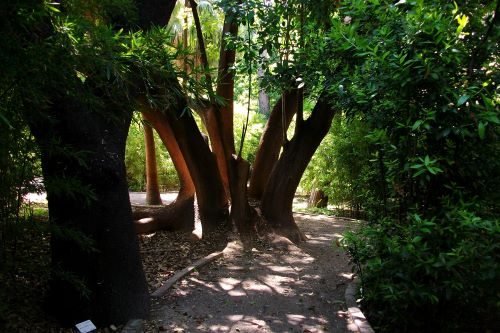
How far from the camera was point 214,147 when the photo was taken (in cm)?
818

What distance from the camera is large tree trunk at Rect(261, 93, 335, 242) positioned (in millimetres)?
7684

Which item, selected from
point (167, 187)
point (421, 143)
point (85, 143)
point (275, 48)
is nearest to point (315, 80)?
point (275, 48)

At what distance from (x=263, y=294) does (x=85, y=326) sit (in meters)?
2.21

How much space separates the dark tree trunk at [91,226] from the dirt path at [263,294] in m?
0.55

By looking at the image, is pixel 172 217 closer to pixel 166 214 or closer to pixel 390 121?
pixel 166 214

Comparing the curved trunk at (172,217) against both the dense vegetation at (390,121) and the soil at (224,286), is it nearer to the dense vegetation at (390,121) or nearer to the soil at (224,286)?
A: the soil at (224,286)

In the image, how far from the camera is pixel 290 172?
7859 mm

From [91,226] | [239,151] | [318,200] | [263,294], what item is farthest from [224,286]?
[318,200]

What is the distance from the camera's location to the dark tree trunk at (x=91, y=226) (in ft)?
12.5

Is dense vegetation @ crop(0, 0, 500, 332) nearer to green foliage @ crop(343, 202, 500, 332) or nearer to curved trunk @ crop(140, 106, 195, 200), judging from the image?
green foliage @ crop(343, 202, 500, 332)

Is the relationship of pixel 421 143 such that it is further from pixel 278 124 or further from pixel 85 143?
pixel 278 124

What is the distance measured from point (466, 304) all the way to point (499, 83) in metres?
1.72

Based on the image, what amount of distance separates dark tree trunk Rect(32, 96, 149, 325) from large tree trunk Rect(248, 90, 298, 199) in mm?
4088

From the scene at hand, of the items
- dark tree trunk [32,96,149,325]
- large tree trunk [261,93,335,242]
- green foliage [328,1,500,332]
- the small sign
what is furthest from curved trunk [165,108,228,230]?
green foliage [328,1,500,332]
